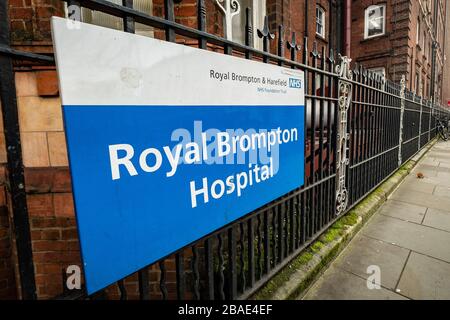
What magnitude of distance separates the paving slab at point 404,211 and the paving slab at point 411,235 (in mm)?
186

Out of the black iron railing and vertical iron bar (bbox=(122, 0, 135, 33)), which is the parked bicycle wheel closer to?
the black iron railing

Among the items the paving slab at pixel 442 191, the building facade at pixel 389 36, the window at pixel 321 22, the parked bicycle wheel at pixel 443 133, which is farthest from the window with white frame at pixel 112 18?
the parked bicycle wheel at pixel 443 133

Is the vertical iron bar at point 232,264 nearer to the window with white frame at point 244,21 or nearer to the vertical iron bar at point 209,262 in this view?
the vertical iron bar at point 209,262

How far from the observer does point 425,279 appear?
2.24 m

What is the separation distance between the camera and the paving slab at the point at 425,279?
81.1 inches

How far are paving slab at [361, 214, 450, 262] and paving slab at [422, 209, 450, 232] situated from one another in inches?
5.8

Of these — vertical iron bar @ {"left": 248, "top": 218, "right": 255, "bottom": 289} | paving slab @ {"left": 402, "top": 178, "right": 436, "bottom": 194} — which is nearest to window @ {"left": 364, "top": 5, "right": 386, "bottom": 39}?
paving slab @ {"left": 402, "top": 178, "right": 436, "bottom": 194}

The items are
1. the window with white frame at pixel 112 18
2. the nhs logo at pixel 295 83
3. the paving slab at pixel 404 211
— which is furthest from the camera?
the paving slab at pixel 404 211

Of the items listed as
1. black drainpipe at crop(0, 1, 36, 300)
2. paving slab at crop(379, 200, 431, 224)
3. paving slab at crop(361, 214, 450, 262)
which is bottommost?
paving slab at crop(361, 214, 450, 262)

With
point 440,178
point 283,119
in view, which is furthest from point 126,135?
point 440,178

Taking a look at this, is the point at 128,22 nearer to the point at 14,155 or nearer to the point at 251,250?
the point at 14,155

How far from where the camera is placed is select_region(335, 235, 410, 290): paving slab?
233 cm

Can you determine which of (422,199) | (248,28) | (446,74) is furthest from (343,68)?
(446,74)

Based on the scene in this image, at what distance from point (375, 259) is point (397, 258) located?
0.69ft
